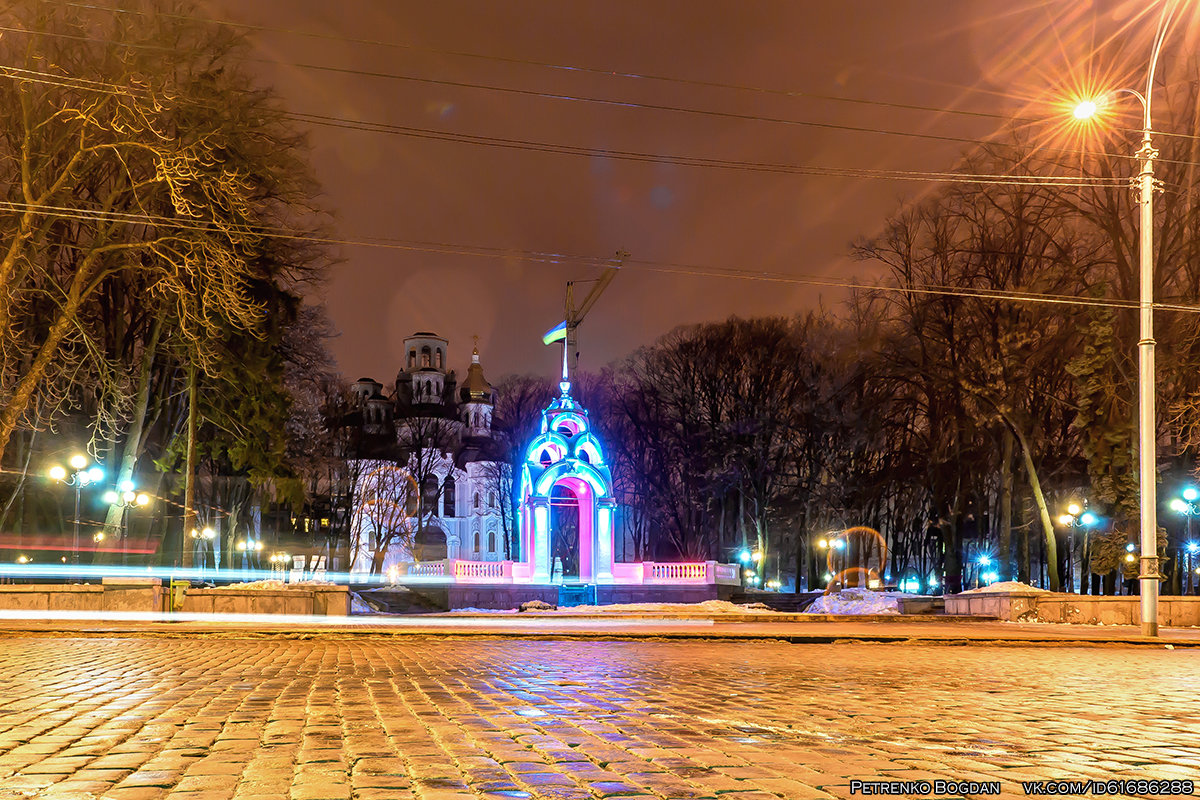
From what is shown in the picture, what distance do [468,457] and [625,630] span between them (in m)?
76.4

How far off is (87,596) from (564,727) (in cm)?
2053

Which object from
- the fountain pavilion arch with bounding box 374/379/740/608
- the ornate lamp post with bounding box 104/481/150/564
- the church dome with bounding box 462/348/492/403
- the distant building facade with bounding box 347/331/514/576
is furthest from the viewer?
the church dome with bounding box 462/348/492/403

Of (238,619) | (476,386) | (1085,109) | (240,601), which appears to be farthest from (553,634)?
(476,386)

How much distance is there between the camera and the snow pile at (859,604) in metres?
33.0

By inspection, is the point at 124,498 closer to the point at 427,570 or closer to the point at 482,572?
the point at 482,572

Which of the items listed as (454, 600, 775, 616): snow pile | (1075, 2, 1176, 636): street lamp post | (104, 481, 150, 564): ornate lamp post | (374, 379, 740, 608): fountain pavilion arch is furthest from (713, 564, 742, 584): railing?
(1075, 2, 1176, 636): street lamp post

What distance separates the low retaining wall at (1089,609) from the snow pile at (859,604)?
489cm

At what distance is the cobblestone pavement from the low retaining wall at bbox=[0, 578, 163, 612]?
39.6 feet

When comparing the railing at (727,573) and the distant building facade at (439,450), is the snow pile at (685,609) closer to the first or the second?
the railing at (727,573)

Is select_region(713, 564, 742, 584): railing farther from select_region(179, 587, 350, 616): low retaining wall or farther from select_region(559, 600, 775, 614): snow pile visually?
select_region(179, 587, 350, 616): low retaining wall

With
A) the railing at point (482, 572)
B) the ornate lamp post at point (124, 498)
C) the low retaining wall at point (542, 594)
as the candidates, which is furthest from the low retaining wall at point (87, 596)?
the railing at point (482, 572)

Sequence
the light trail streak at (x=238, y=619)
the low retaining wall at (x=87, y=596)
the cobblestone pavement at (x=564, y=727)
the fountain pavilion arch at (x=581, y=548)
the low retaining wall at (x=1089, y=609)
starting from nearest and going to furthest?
1. the cobblestone pavement at (x=564, y=727)
2. the light trail streak at (x=238, y=619)
3. the low retaining wall at (x=87, y=596)
4. the low retaining wall at (x=1089, y=609)
5. the fountain pavilion arch at (x=581, y=548)

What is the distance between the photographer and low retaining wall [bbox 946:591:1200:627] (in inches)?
1008

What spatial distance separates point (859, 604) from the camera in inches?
1320
